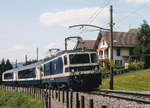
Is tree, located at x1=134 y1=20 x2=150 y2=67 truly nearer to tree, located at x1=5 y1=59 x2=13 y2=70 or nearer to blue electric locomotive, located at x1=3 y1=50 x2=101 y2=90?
blue electric locomotive, located at x1=3 y1=50 x2=101 y2=90

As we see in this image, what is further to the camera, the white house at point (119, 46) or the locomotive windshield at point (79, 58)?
the white house at point (119, 46)

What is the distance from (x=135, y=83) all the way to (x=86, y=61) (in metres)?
17.8

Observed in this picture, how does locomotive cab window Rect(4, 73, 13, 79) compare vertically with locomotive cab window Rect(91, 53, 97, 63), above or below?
below

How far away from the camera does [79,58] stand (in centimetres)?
1992

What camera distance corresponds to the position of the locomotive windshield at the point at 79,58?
19.7 metres

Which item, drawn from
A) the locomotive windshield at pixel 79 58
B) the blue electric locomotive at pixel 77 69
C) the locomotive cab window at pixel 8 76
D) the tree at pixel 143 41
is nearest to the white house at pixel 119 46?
the tree at pixel 143 41

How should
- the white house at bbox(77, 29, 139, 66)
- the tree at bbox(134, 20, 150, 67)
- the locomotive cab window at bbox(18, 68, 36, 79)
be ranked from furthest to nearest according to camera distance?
the white house at bbox(77, 29, 139, 66) < the tree at bbox(134, 20, 150, 67) < the locomotive cab window at bbox(18, 68, 36, 79)

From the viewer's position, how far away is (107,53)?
211 feet

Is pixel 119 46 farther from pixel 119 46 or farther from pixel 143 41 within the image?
pixel 143 41

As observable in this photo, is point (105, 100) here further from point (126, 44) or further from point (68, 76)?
point (126, 44)

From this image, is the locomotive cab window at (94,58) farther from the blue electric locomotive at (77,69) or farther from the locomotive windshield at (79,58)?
the locomotive windshield at (79,58)

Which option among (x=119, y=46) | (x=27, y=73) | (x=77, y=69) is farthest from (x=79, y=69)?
(x=119, y=46)

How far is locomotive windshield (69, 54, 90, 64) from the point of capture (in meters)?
19.7

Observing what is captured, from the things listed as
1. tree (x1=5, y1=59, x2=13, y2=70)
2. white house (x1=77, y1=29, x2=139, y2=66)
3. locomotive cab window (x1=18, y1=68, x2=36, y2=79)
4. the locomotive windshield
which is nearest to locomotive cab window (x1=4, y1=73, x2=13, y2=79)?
locomotive cab window (x1=18, y1=68, x2=36, y2=79)
